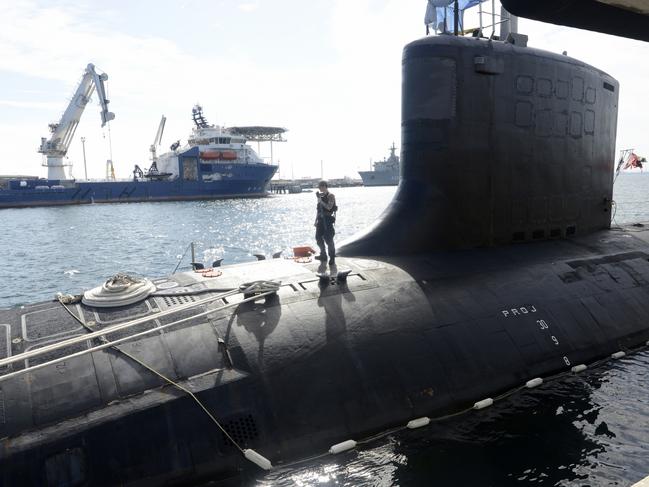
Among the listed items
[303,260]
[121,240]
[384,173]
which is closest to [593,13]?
[303,260]

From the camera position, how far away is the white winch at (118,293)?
727 centimetres

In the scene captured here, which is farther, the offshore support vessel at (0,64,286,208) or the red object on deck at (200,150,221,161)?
the red object on deck at (200,150,221,161)

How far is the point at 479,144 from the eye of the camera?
997 cm

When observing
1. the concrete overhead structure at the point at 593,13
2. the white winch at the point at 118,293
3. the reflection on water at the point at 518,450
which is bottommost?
the reflection on water at the point at 518,450

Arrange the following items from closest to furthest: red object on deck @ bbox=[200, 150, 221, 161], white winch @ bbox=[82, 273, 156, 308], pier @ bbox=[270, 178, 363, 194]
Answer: white winch @ bbox=[82, 273, 156, 308]
red object on deck @ bbox=[200, 150, 221, 161]
pier @ bbox=[270, 178, 363, 194]

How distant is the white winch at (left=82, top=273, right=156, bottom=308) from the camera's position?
727 centimetres

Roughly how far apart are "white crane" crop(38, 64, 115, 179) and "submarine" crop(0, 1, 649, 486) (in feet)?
246

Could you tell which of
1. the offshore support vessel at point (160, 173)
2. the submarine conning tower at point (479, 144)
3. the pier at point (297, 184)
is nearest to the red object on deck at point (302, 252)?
the submarine conning tower at point (479, 144)

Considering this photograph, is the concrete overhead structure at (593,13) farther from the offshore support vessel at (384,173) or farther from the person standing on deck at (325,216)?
the offshore support vessel at (384,173)

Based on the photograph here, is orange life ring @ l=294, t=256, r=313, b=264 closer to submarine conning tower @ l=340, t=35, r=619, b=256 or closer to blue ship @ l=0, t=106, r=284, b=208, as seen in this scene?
submarine conning tower @ l=340, t=35, r=619, b=256

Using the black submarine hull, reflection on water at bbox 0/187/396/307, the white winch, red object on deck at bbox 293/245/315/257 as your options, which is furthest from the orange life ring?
reflection on water at bbox 0/187/396/307

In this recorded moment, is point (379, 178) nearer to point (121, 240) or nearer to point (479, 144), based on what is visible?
point (121, 240)

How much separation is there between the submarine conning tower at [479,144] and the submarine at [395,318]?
1.5 inches

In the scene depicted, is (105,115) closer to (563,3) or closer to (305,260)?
(305,260)
